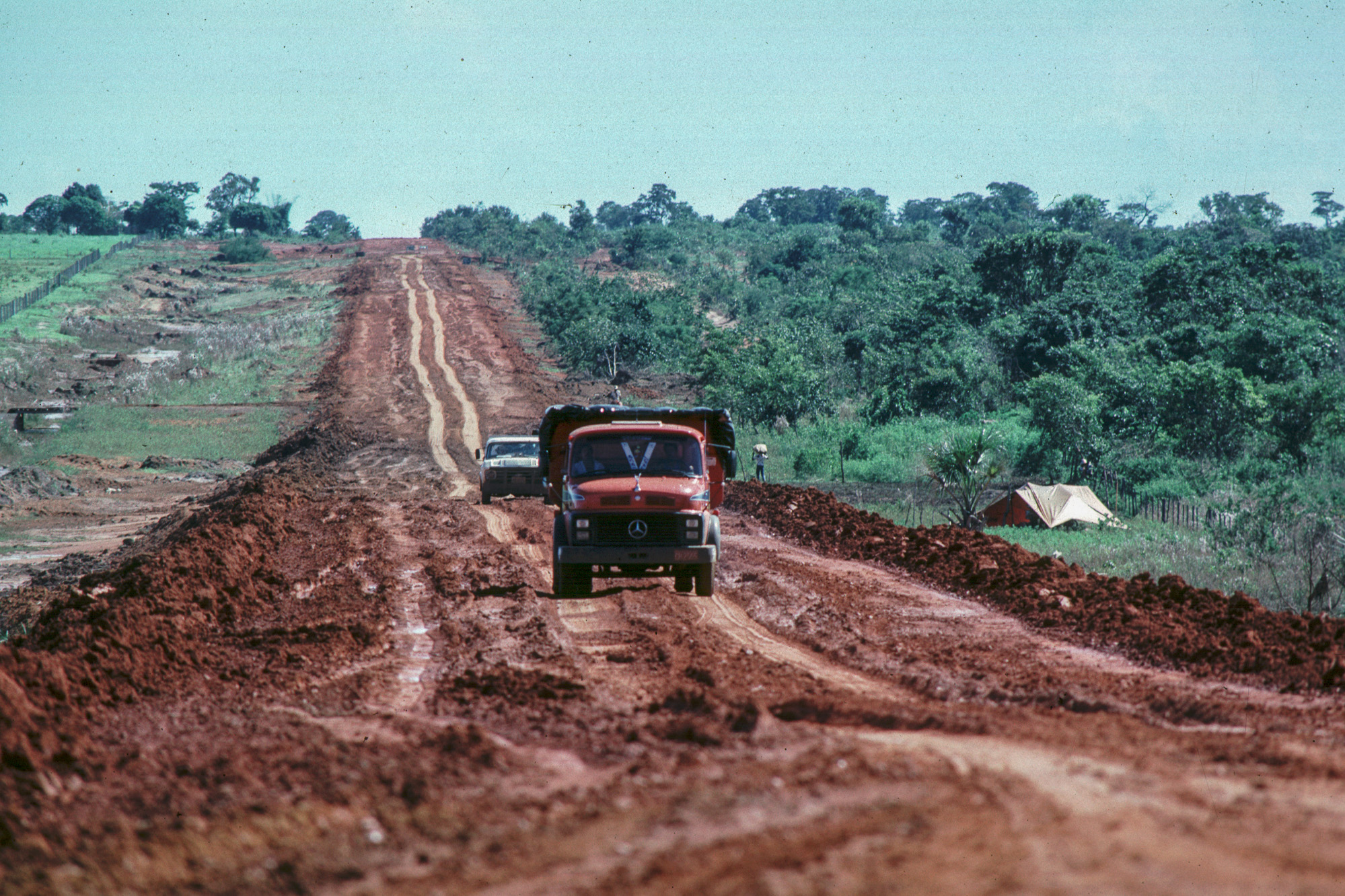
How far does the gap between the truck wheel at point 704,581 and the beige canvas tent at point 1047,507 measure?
1204cm

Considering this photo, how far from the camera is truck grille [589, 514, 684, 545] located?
1301cm

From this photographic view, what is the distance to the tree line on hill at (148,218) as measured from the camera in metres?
120

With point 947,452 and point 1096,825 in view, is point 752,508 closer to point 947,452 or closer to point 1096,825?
point 947,452

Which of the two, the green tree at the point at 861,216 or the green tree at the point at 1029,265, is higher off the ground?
the green tree at the point at 861,216

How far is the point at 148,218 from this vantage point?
119562mm

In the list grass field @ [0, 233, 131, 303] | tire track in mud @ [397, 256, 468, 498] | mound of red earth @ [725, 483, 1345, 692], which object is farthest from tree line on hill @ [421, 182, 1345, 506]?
grass field @ [0, 233, 131, 303]

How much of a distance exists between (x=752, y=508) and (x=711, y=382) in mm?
16123

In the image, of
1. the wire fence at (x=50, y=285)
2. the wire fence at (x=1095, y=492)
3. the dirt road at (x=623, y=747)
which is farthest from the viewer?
the wire fence at (x=50, y=285)

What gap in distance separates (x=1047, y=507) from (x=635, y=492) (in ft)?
50.5

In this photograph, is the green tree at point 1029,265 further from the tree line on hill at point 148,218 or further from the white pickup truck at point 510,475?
the tree line on hill at point 148,218

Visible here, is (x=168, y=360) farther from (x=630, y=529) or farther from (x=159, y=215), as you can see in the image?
(x=159, y=215)

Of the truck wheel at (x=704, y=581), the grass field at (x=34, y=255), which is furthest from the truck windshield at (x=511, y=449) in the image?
the grass field at (x=34, y=255)

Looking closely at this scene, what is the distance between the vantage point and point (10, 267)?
8169 cm

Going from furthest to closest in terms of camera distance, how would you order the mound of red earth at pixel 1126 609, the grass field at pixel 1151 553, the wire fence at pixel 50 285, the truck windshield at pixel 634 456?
the wire fence at pixel 50 285 → the grass field at pixel 1151 553 → the truck windshield at pixel 634 456 → the mound of red earth at pixel 1126 609
